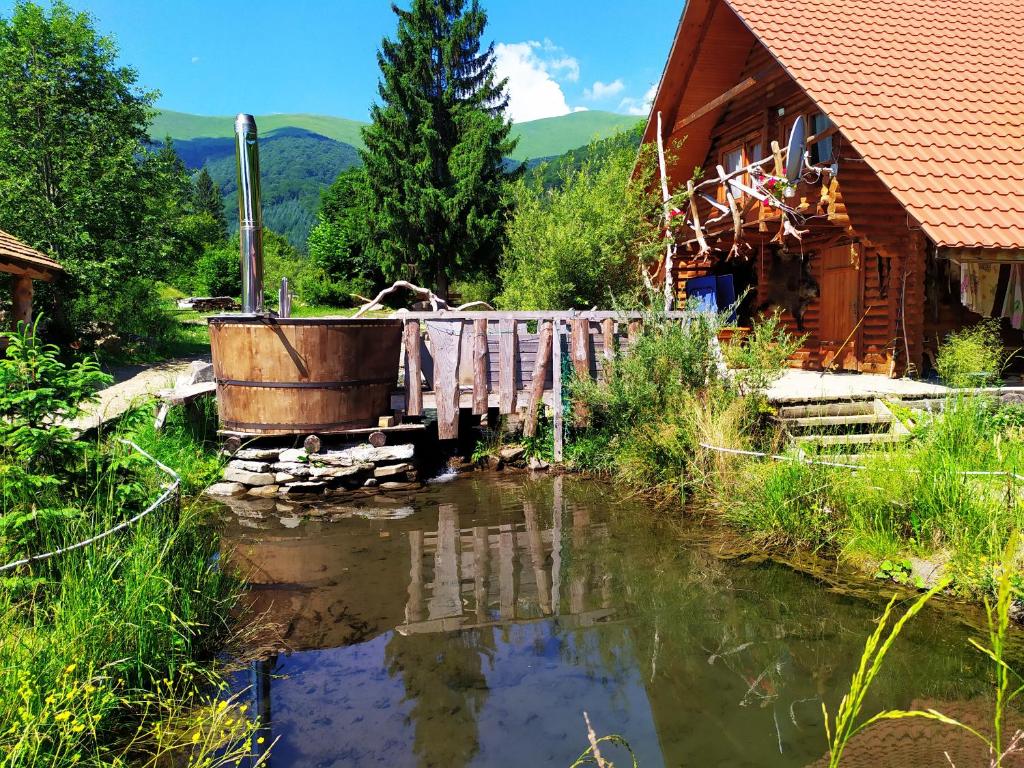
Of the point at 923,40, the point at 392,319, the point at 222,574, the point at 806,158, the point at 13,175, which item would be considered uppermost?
the point at 923,40

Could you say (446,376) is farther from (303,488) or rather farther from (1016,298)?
(1016,298)

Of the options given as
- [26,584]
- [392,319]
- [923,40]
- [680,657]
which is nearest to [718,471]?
[680,657]

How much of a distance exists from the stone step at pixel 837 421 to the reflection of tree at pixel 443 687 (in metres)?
4.89

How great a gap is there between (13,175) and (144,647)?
16514mm

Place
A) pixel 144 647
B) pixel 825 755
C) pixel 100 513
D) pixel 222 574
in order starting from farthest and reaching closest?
pixel 222 574
pixel 100 513
pixel 144 647
pixel 825 755

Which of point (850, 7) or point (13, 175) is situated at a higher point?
point (850, 7)

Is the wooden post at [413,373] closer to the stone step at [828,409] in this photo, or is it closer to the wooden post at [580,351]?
the wooden post at [580,351]

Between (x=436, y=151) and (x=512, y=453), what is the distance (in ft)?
61.8

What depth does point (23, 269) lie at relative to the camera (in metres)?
12.8

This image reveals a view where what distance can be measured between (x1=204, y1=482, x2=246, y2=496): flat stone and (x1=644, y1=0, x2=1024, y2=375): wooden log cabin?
8.75 meters

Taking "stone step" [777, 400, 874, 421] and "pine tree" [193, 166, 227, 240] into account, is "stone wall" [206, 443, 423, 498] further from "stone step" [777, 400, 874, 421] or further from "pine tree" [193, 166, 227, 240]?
"pine tree" [193, 166, 227, 240]

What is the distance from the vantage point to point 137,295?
1822 centimetres

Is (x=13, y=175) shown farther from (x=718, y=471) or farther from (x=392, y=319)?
(x=718, y=471)

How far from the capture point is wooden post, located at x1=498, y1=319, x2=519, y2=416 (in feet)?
30.3
